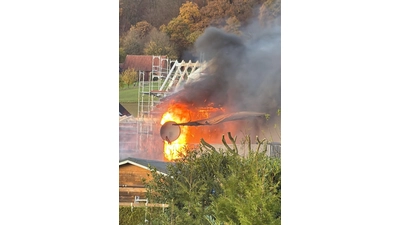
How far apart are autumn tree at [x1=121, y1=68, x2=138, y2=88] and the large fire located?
0.41 metres

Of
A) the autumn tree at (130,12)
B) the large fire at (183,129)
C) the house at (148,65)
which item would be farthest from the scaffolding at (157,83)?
the autumn tree at (130,12)

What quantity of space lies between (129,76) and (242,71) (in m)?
1.00

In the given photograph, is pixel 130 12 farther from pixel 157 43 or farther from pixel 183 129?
pixel 183 129

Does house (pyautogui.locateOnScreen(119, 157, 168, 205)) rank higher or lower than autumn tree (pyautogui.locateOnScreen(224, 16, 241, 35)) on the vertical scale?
lower

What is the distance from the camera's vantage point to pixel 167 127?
5715mm

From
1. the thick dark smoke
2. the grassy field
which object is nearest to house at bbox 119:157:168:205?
the grassy field

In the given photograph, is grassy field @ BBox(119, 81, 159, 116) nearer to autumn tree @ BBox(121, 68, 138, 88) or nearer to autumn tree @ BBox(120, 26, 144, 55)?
autumn tree @ BBox(121, 68, 138, 88)

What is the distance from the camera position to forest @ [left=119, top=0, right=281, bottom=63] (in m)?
5.64

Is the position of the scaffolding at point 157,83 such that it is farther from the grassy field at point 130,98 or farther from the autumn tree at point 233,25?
the autumn tree at point 233,25

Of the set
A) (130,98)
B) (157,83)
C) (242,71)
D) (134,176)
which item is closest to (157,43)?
(157,83)

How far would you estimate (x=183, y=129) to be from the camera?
572 cm
